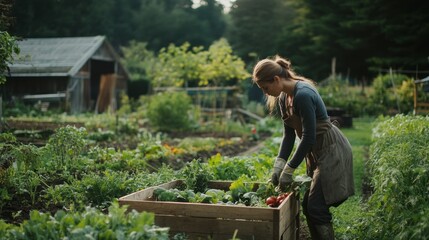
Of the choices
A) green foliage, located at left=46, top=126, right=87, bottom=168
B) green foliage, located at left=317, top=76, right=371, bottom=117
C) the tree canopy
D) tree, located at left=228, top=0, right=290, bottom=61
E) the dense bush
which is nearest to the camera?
the dense bush

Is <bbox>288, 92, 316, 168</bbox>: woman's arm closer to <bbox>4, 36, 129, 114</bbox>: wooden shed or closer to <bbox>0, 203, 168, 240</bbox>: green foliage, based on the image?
<bbox>0, 203, 168, 240</bbox>: green foliage

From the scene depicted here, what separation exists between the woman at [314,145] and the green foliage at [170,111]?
38.9 ft

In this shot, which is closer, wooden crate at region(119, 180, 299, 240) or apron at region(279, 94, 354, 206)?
wooden crate at region(119, 180, 299, 240)

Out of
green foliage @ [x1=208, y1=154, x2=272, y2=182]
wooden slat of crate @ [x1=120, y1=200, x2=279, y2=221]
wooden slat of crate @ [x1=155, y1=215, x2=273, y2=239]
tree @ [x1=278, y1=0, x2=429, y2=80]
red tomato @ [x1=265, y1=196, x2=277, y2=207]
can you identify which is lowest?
green foliage @ [x1=208, y1=154, x2=272, y2=182]

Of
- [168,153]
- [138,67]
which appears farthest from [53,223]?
[138,67]

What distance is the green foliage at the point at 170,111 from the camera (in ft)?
53.2

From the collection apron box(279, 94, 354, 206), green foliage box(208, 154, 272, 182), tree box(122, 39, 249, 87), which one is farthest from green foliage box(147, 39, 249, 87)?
apron box(279, 94, 354, 206)

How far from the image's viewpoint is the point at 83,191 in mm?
5152

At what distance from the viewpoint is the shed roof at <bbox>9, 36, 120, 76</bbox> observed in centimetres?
2141

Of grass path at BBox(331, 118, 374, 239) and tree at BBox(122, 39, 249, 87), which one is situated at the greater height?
tree at BBox(122, 39, 249, 87)

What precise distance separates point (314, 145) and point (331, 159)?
204mm

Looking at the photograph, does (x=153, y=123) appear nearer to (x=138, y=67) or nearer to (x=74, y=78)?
(x=74, y=78)

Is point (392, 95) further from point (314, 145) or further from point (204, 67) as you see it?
point (314, 145)

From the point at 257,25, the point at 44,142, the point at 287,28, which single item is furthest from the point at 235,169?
the point at 257,25
